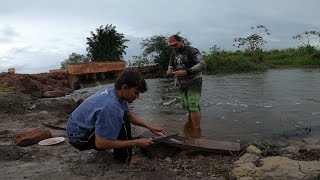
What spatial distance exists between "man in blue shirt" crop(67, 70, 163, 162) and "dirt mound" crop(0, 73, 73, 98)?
700 cm

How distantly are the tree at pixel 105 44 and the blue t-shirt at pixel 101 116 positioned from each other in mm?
20385

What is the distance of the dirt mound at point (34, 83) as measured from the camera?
12.0m

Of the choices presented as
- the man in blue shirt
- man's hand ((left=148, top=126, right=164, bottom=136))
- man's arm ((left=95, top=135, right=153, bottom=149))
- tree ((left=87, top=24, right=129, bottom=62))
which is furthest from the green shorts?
tree ((left=87, top=24, right=129, bottom=62))

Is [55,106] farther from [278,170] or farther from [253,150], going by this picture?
[278,170]

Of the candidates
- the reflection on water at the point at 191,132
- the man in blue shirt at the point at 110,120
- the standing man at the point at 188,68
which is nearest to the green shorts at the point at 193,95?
the standing man at the point at 188,68

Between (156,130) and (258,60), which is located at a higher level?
(258,60)

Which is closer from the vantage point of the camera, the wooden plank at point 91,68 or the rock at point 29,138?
the rock at point 29,138

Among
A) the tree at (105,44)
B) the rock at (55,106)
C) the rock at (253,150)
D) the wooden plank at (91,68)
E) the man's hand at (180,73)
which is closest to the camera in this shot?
the rock at (253,150)

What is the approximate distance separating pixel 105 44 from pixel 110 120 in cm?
2128

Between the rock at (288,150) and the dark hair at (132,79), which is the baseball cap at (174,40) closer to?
the rock at (288,150)

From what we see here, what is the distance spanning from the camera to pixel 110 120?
3.95 m

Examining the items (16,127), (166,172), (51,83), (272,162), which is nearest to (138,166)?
(166,172)

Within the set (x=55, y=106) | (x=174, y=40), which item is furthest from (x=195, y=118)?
(x=55, y=106)

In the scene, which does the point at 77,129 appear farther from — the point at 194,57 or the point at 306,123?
the point at 306,123
